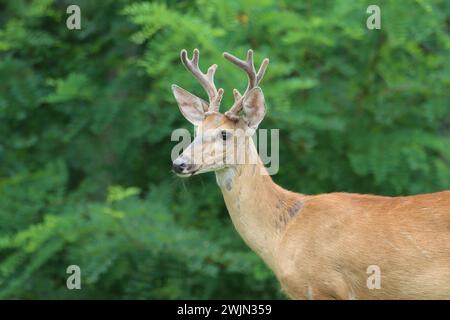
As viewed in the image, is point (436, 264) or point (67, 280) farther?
point (67, 280)

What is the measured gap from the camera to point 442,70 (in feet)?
34.3

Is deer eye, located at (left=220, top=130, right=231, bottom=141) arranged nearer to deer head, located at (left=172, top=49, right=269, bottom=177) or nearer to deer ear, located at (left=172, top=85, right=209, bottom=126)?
deer head, located at (left=172, top=49, right=269, bottom=177)

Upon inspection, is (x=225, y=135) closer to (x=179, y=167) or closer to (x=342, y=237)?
(x=179, y=167)

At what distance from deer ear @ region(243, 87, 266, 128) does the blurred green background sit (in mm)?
2856

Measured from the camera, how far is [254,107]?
21.2ft

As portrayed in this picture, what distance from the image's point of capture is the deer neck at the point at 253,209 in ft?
21.0

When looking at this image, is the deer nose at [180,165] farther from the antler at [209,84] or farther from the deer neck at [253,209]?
the antler at [209,84]

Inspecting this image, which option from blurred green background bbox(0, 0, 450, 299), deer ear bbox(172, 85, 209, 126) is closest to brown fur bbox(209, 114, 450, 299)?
deer ear bbox(172, 85, 209, 126)

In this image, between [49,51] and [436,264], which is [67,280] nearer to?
[49,51]

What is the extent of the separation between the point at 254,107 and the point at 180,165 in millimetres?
807

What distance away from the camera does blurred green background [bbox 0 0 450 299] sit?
9961 mm

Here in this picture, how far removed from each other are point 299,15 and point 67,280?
4.31 metres

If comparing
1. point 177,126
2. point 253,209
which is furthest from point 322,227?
point 177,126

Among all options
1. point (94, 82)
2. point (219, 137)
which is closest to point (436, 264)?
point (219, 137)
